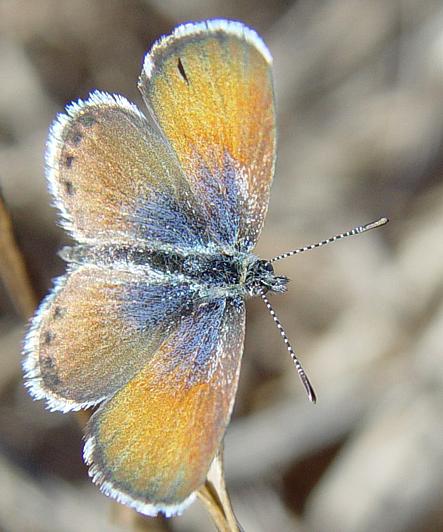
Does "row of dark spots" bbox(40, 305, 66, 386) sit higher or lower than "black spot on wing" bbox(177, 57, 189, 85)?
lower

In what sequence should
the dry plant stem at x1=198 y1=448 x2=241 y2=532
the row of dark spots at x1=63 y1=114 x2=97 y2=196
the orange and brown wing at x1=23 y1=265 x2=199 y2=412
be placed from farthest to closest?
the row of dark spots at x1=63 y1=114 x2=97 y2=196
the orange and brown wing at x1=23 y1=265 x2=199 y2=412
the dry plant stem at x1=198 y1=448 x2=241 y2=532

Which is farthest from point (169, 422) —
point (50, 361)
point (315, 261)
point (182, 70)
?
point (315, 261)

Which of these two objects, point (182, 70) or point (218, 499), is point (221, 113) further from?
point (218, 499)

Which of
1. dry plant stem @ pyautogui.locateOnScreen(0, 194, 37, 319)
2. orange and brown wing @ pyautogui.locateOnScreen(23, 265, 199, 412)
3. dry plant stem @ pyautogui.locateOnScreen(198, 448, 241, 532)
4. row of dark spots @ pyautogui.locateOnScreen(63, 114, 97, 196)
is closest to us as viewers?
dry plant stem @ pyautogui.locateOnScreen(198, 448, 241, 532)

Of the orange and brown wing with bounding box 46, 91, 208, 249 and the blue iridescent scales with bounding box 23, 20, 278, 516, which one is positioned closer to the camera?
the blue iridescent scales with bounding box 23, 20, 278, 516

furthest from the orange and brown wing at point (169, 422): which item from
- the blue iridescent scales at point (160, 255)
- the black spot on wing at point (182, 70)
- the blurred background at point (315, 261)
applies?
the blurred background at point (315, 261)

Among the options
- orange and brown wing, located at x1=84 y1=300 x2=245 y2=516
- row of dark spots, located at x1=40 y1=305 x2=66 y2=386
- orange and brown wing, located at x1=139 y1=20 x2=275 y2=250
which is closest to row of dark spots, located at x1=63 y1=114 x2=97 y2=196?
orange and brown wing, located at x1=139 y1=20 x2=275 y2=250

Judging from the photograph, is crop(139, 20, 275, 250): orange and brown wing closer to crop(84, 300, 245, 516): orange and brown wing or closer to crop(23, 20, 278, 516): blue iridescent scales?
crop(23, 20, 278, 516): blue iridescent scales
